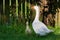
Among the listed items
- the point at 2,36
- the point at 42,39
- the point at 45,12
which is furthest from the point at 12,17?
the point at 42,39

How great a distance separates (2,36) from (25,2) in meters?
2.48

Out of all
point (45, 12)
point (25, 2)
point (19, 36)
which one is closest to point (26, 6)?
point (25, 2)

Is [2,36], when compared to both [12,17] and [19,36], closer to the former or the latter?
[19,36]

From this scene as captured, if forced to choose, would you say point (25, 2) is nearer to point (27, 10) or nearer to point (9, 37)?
point (27, 10)

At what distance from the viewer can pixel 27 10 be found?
919 cm

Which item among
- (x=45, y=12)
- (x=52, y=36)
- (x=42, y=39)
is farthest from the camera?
(x=45, y=12)

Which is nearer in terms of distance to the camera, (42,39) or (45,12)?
(42,39)

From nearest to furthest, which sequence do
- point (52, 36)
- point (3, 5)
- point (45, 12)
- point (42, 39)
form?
1. point (42, 39)
2. point (52, 36)
3. point (45, 12)
4. point (3, 5)

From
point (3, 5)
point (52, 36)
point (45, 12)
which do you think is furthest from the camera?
point (3, 5)

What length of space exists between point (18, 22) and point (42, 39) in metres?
2.60

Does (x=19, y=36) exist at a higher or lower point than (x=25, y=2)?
lower

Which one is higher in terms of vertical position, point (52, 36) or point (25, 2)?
point (25, 2)

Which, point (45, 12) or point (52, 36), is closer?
point (52, 36)

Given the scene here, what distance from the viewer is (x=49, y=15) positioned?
8805mm
